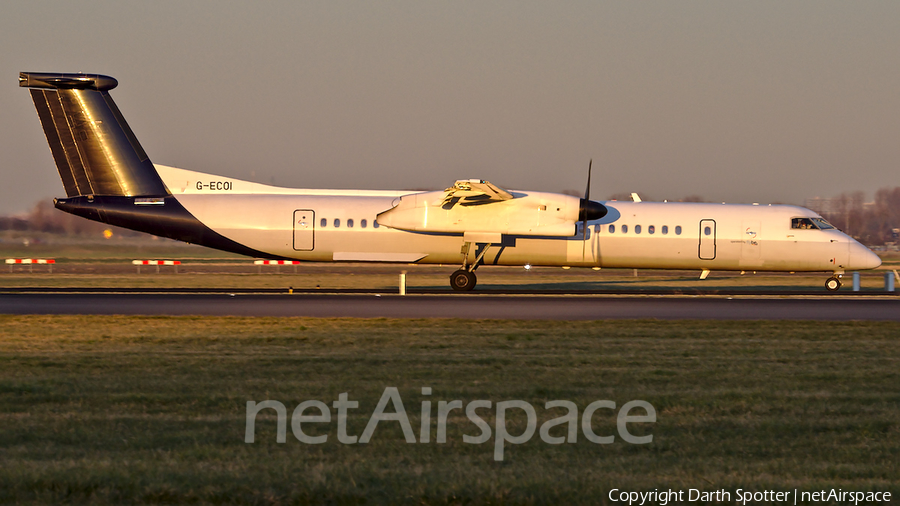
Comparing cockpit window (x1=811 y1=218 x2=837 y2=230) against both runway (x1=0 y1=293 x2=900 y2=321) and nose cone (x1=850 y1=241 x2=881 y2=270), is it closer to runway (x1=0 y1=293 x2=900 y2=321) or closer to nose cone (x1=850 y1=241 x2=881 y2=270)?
nose cone (x1=850 y1=241 x2=881 y2=270)

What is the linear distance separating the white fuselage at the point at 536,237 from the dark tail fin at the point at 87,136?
3.86 feet

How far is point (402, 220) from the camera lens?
25.6 meters

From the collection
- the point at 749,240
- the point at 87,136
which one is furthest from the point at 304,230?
the point at 749,240

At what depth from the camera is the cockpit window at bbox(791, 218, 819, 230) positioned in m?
27.0

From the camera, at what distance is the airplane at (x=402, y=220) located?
25281 mm

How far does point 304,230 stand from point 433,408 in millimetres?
17814

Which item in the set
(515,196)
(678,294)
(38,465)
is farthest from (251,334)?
(678,294)

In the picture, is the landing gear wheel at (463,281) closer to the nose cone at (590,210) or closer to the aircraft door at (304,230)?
the nose cone at (590,210)

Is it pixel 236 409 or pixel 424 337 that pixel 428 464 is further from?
pixel 424 337

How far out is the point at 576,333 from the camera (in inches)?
629

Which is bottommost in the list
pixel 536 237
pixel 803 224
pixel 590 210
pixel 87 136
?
pixel 536 237

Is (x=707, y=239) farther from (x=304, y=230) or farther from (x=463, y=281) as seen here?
(x=304, y=230)

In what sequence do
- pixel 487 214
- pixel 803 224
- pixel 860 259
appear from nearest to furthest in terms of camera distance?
pixel 487 214, pixel 860 259, pixel 803 224

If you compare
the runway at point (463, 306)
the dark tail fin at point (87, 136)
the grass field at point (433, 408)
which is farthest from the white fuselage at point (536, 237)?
the grass field at point (433, 408)
